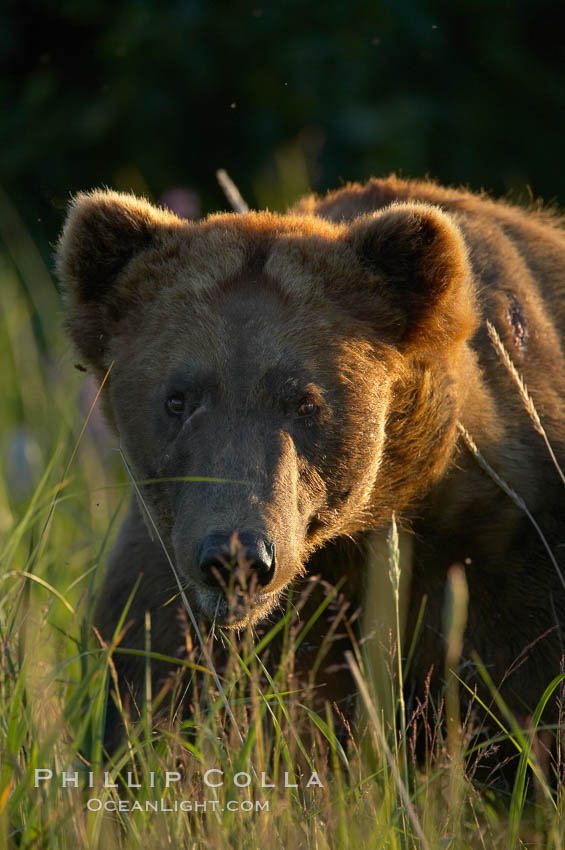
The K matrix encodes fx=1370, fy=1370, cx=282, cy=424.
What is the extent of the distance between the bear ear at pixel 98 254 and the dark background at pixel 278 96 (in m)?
4.49

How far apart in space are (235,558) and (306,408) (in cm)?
63

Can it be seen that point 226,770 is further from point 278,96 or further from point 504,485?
point 278,96

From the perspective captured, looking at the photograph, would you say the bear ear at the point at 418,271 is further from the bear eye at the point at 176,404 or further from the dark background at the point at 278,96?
the dark background at the point at 278,96

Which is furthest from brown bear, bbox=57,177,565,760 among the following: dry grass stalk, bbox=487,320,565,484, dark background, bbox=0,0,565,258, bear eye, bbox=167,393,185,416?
dark background, bbox=0,0,565,258

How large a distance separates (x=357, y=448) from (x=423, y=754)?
979 mm

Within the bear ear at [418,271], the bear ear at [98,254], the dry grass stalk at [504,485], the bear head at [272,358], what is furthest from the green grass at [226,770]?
the bear ear at [418,271]

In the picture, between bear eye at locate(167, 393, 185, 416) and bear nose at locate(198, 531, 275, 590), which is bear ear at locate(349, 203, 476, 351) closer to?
bear eye at locate(167, 393, 185, 416)

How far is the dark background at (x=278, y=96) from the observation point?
8.41 meters

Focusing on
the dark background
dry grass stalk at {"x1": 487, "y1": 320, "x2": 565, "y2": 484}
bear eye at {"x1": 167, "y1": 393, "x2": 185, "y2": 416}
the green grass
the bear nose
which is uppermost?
the dark background

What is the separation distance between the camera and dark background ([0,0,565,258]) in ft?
27.6

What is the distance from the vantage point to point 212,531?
Result: 301 cm

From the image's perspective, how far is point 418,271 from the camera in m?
3.69

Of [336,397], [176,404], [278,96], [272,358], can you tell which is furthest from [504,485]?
[278,96]

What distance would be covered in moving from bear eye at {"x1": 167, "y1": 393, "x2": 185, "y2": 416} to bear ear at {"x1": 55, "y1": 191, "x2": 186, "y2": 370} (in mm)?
392
